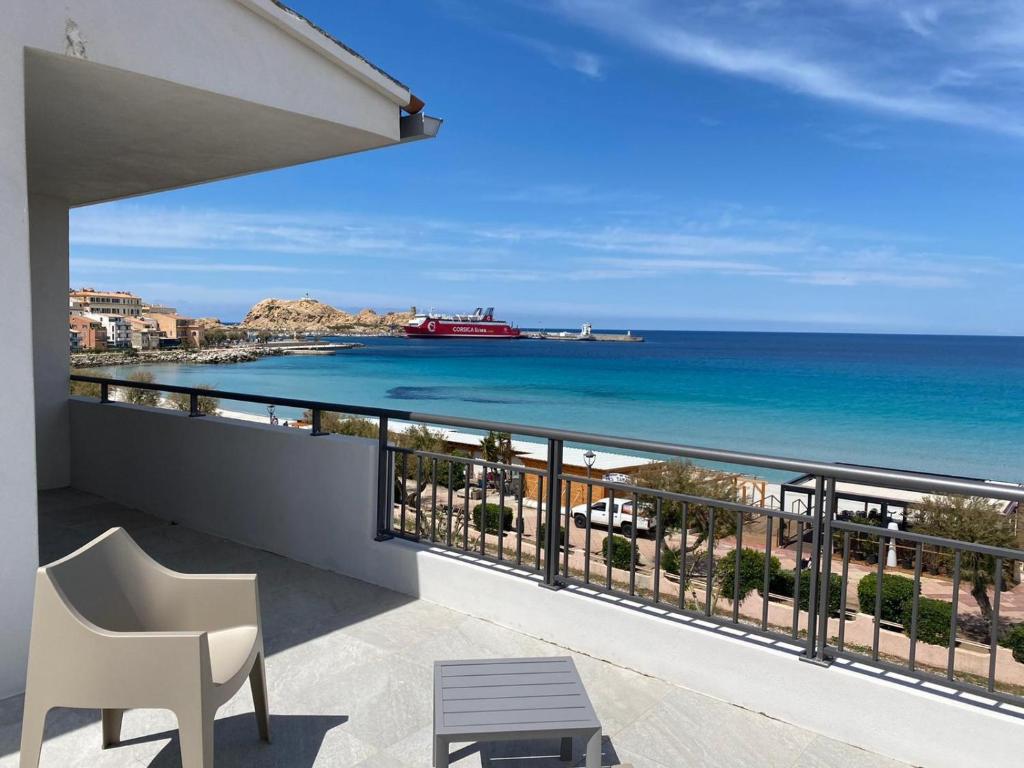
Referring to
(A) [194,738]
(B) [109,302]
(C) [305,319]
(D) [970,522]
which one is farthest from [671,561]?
(C) [305,319]

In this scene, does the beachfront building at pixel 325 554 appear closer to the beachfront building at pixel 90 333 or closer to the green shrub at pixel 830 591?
the green shrub at pixel 830 591

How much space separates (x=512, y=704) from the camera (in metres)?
2.23

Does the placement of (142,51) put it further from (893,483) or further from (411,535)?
(893,483)

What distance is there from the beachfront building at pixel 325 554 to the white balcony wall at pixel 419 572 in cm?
1

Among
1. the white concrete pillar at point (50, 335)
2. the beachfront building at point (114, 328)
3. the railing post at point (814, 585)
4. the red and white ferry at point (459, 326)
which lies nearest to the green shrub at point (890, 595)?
the railing post at point (814, 585)

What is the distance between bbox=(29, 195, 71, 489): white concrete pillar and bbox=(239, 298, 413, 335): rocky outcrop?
258 feet

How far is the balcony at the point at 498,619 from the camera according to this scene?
2.54m

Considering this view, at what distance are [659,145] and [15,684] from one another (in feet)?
216

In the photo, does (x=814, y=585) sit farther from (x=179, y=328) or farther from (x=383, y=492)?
(x=179, y=328)

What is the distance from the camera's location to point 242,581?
2.46 m

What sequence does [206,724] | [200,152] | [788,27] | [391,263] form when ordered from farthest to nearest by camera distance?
[391,263], [788,27], [200,152], [206,724]

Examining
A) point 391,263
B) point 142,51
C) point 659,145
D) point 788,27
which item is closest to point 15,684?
point 142,51

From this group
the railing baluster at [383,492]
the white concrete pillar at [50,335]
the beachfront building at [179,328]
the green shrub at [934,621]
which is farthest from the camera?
the beachfront building at [179,328]

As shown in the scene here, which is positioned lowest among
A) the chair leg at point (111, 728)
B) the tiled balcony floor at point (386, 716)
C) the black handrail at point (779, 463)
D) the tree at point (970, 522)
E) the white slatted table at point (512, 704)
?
the tree at point (970, 522)
